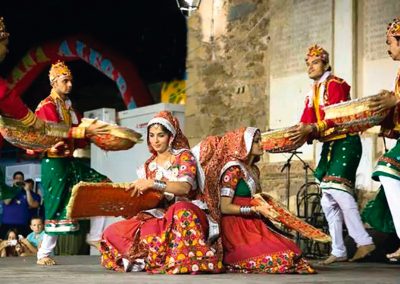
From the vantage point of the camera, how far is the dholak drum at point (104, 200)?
15.7 feet

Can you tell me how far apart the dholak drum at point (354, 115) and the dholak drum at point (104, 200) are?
1.44 metres

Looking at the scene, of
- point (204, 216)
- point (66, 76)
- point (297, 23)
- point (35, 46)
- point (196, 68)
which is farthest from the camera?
point (35, 46)

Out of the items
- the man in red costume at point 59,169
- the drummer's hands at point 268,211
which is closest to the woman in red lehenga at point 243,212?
the drummer's hands at point 268,211

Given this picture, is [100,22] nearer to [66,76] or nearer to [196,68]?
[196,68]

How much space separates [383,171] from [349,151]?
85 cm

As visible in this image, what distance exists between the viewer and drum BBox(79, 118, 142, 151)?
5.57m

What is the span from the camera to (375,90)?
7.12 metres

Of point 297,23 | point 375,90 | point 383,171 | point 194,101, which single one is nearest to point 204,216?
point 383,171

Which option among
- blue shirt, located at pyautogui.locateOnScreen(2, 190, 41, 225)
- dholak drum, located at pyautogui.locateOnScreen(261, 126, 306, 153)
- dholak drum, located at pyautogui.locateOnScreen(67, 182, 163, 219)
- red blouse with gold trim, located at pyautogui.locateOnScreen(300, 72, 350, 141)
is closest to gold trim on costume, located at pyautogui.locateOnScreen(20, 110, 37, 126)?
dholak drum, located at pyautogui.locateOnScreen(67, 182, 163, 219)

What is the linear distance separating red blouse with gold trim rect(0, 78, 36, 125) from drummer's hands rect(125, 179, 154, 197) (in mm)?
885

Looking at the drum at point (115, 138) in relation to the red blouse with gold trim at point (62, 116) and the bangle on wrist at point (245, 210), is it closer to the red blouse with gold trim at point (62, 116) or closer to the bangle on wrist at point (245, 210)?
the red blouse with gold trim at point (62, 116)

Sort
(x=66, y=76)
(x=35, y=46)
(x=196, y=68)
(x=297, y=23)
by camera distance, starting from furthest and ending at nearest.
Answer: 1. (x=35, y=46)
2. (x=196, y=68)
3. (x=297, y=23)
4. (x=66, y=76)

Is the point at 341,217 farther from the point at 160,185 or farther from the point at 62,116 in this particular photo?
the point at 62,116

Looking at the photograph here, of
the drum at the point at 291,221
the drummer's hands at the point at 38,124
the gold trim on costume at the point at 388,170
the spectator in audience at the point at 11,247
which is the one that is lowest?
the spectator in audience at the point at 11,247
